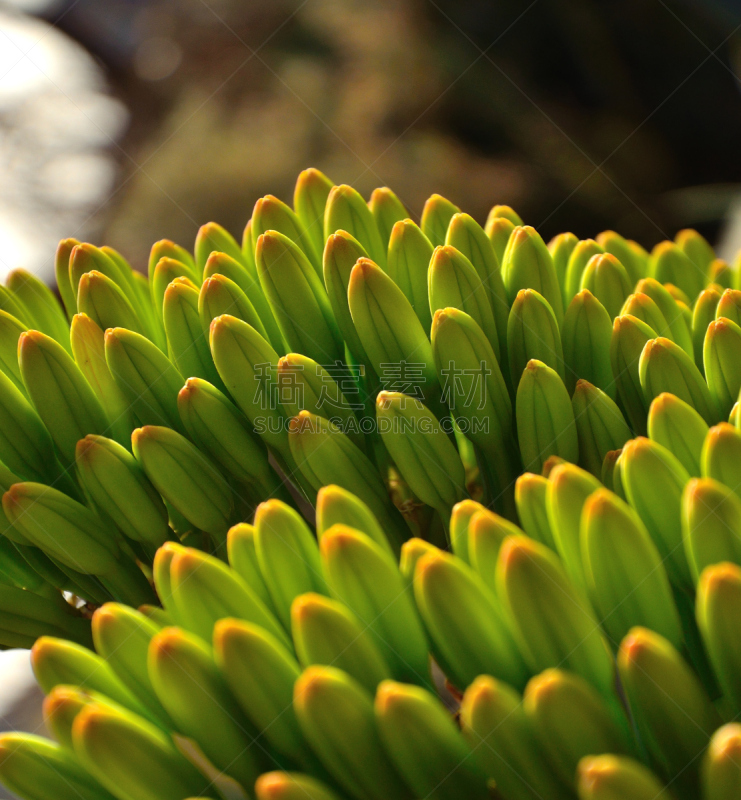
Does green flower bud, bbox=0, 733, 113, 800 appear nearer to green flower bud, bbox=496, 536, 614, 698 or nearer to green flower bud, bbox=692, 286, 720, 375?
green flower bud, bbox=496, 536, 614, 698

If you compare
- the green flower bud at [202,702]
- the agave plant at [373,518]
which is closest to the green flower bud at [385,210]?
the agave plant at [373,518]

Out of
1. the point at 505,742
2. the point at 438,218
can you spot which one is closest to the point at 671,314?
the point at 438,218

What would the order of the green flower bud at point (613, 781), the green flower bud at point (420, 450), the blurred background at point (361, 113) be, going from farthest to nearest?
the blurred background at point (361, 113), the green flower bud at point (420, 450), the green flower bud at point (613, 781)

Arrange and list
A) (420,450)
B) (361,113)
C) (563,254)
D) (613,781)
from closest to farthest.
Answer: (613,781), (420,450), (563,254), (361,113)

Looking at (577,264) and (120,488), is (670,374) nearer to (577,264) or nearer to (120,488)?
(577,264)

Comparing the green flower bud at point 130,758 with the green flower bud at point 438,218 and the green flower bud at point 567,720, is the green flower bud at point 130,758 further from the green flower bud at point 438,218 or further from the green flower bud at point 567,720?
the green flower bud at point 438,218

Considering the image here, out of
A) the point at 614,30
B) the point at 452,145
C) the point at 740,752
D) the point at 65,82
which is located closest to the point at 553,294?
the point at 740,752
